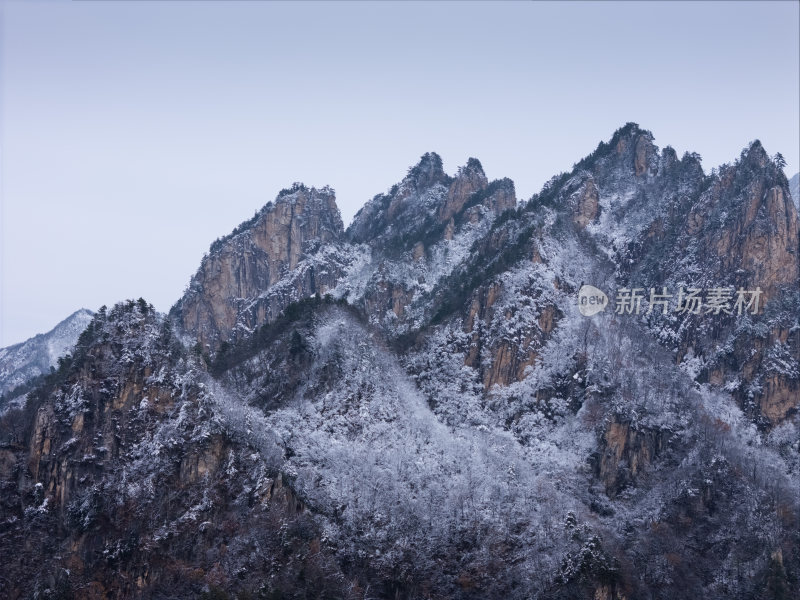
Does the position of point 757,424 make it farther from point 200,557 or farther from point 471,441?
point 200,557

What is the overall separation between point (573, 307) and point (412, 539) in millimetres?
63512

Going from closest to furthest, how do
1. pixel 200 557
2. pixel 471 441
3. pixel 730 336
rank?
1. pixel 200 557
2. pixel 471 441
3. pixel 730 336

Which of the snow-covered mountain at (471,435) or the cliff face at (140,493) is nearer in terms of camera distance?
the cliff face at (140,493)

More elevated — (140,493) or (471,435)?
(140,493)

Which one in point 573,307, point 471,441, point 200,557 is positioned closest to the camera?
point 200,557

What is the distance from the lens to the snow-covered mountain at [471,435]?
12438 centimetres

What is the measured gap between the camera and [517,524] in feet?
444

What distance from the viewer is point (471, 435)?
154 metres

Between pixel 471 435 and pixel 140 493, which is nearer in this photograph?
pixel 140 493

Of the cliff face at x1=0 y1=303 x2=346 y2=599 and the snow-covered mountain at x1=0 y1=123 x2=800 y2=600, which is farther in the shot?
the snow-covered mountain at x1=0 y1=123 x2=800 y2=600

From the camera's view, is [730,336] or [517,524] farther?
[730,336]

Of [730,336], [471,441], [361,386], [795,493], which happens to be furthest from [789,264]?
[361,386]

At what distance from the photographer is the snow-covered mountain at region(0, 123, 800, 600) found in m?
124

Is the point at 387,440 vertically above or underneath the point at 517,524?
above
